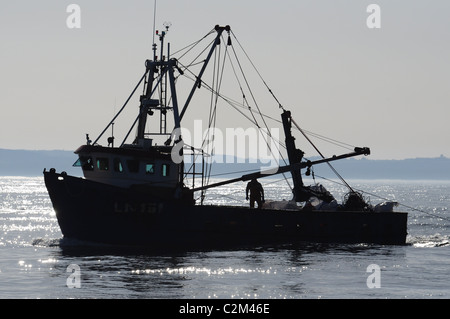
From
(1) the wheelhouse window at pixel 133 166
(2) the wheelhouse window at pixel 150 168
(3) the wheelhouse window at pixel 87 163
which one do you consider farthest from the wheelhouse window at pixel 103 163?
(2) the wheelhouse window at pixel 150 168

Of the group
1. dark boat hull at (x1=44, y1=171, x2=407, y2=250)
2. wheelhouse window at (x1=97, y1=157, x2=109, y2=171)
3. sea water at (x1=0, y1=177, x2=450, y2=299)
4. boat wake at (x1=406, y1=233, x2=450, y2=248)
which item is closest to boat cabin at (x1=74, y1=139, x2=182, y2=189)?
wheelhouse window at (x1=97, y1=157, x2=109, y2=171)

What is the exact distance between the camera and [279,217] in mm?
47906

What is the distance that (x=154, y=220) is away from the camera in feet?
148

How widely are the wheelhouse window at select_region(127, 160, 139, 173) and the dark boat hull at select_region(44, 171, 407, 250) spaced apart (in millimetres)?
1715

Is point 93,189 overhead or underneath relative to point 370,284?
overhead

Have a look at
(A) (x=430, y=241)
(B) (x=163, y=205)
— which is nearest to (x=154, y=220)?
(B) (x=163, y=205)

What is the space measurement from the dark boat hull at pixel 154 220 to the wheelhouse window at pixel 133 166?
67.5 inches

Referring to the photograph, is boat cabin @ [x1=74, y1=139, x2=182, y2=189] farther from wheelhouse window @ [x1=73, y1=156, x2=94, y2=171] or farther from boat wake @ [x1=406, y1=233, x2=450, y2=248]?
boat wake @ [x1=406, y1=233, x2=450, y2=248]

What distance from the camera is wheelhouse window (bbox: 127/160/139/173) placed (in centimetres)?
4600

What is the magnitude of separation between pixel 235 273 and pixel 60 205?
12858mm

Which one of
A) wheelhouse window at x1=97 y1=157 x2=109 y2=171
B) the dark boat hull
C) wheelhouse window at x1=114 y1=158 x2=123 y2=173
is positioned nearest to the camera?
the dark boat hull
